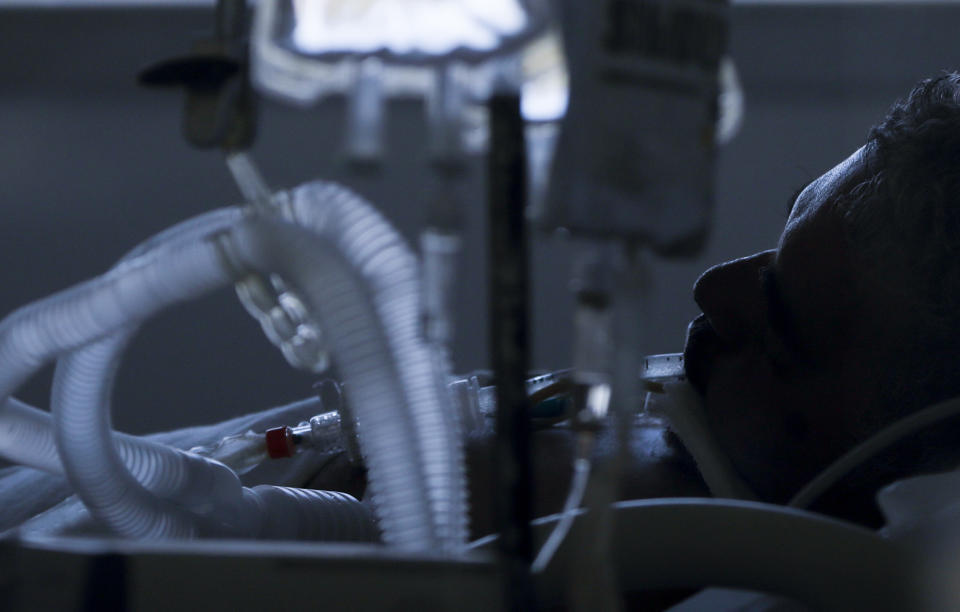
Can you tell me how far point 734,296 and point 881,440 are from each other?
10.2 inches

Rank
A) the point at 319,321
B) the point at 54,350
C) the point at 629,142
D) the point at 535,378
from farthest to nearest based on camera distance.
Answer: the point at 535,378 → the point at 54,350 → the point at 319,321 → the point at 629,142

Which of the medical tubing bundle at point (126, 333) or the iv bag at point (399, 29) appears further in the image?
the medical tubing bundle at point (126, 333)

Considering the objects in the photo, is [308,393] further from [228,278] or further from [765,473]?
[228,278]

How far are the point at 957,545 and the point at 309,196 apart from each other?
0.41 m

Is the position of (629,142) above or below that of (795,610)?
above

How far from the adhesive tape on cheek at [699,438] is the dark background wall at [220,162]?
32.8 inches

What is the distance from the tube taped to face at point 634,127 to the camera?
312 mm

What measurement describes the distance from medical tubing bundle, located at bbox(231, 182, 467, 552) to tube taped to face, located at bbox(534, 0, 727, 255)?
0.46ft

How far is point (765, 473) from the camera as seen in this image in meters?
0.94

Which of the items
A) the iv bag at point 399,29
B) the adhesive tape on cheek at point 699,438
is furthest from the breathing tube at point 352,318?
the adhesive tape on cheek at point 699,438

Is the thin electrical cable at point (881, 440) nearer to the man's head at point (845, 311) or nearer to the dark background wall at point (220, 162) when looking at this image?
the man's head at point (845, 311)

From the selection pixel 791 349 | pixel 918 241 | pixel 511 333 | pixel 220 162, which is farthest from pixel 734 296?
pixel 220 162

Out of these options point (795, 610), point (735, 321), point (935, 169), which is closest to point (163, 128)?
point (735, 321)

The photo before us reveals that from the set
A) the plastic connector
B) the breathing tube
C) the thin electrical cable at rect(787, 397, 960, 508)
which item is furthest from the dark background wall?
the breathing tube
